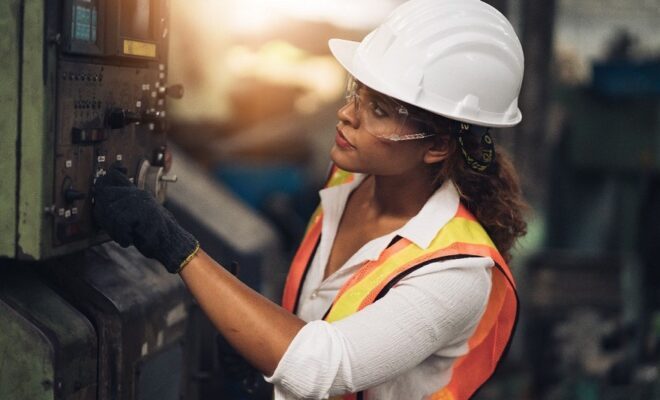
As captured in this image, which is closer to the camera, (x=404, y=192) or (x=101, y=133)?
(x=101, y=133)

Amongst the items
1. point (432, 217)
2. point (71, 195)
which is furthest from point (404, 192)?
point (71, 195)

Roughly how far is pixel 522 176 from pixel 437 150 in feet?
12.0

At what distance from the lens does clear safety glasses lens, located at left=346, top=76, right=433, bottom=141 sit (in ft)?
7.06

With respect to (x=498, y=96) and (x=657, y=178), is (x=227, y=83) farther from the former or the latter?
(x=498, y=96)

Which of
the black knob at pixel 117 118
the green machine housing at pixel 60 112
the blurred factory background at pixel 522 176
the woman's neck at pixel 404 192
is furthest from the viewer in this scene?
the blurred factory background at pixel 522 176

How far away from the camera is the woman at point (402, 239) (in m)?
1.91

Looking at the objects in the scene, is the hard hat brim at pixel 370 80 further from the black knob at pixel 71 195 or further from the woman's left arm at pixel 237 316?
the black knob at pixel 71 195

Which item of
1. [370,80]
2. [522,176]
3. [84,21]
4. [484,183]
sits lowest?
[522,176]

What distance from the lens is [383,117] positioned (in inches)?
85.0

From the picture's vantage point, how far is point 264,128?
28.4 feet

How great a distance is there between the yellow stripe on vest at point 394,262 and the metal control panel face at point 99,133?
511mm

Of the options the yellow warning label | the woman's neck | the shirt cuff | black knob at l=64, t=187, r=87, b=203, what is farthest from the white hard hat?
black knob at l=64, t=187, r=87, b=203

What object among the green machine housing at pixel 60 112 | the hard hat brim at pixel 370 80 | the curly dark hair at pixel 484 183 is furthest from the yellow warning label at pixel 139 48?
the curly dark hair at pixel 484 183

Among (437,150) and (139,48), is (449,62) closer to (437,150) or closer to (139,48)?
(437,150)
